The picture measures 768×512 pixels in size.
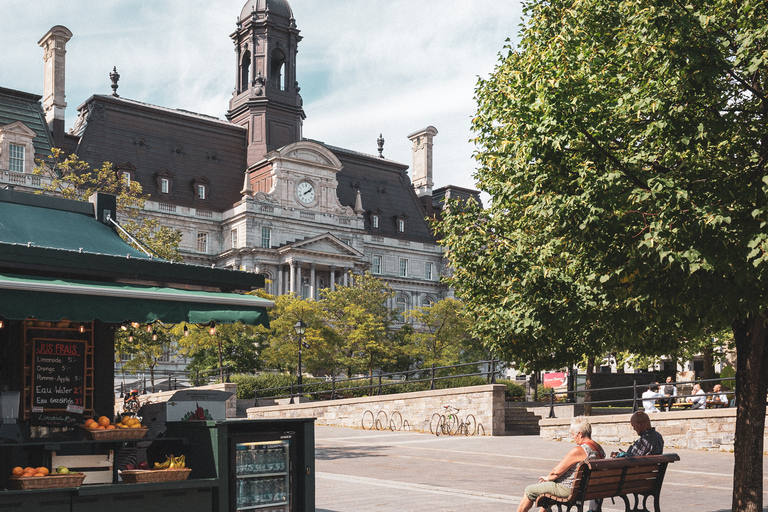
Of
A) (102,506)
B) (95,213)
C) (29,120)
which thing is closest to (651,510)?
(102,506)

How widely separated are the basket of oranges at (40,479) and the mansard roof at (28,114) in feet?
196

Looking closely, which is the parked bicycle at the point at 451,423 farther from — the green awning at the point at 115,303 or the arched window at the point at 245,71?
the arched window at the point at 245,71

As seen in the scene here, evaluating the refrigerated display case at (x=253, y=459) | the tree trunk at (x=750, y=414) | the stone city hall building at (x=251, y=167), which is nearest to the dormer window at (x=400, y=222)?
the stone city hall building at (x=251, y=167)

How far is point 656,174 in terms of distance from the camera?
949cm

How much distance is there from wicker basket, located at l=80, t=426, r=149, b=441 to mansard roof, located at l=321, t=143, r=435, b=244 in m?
76.3

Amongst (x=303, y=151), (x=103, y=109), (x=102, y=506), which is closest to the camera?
(x=102, y=506)

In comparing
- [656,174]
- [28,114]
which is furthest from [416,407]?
[28,114]

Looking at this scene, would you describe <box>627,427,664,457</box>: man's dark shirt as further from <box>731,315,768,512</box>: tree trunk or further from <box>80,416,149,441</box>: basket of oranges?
<box>80,416,149,441</box>: basket of oranges

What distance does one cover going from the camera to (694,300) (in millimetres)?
9734

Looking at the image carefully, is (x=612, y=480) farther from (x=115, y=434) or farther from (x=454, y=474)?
(x=454, y=474)

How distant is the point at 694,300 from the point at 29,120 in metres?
63.1

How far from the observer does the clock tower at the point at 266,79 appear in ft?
266

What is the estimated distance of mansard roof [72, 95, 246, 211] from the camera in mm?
71125

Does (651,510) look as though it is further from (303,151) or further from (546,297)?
(303,151)
